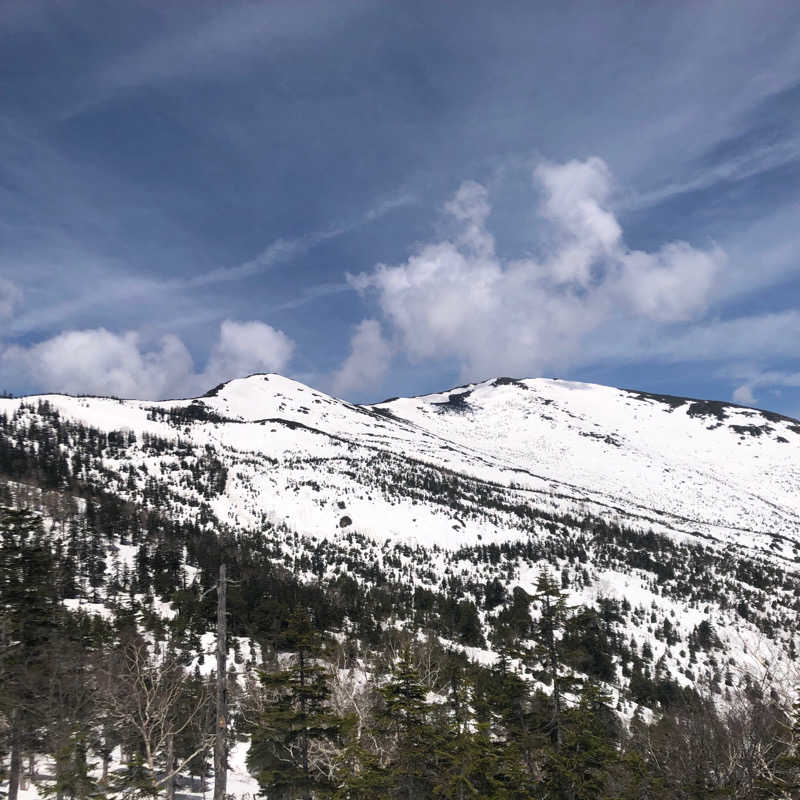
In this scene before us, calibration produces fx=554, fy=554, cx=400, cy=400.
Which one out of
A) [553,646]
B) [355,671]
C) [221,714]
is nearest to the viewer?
[221,714]

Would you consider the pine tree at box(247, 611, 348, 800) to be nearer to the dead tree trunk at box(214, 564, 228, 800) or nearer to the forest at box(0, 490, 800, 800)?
the forest at box(0, 490, 800, 800)

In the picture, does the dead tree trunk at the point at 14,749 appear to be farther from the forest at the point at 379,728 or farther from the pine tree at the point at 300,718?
the pine tree at the point at 300,718

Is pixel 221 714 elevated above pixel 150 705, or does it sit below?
above

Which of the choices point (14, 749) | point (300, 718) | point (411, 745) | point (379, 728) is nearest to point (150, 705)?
point (14, 749)

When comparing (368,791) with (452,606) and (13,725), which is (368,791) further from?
(452,606)

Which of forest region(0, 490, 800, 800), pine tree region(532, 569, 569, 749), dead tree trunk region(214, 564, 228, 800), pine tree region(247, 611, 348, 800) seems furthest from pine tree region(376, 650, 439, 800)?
dead tree trunk region(214, 564, 228, 800)

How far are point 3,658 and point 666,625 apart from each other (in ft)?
510

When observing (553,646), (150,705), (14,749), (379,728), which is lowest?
(14,749)

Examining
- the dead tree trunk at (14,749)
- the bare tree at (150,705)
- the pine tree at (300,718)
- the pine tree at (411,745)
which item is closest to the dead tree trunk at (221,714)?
the pine tree at (300,718)

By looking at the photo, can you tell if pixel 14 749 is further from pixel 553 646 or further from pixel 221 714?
pixel 553 646

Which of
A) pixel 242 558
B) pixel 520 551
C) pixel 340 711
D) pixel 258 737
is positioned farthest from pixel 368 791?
pixel 520 551

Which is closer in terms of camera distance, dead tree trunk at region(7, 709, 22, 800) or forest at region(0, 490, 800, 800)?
forest at region(0, 490, 800, 800)

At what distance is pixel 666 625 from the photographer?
5723 inches

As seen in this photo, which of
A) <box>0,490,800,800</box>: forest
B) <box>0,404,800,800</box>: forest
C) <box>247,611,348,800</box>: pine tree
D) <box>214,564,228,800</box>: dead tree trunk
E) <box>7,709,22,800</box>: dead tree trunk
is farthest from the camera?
<box>7,709,22,800</box>: dead tree trunk
